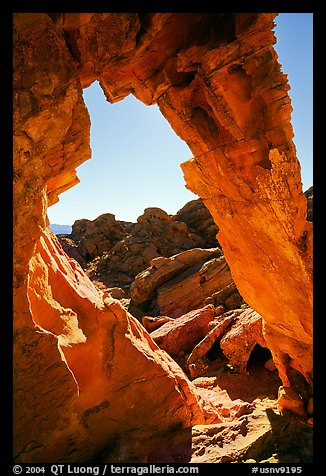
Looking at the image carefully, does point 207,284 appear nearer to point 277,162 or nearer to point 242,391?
point 242,391

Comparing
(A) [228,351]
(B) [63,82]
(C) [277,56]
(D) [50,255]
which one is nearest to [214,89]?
(C) [277,56]

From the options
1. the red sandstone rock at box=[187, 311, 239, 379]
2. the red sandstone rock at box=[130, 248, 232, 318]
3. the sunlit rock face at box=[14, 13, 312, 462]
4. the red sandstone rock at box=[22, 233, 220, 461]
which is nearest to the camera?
the sunlit rock face at box=[14, 13, 312, 462]

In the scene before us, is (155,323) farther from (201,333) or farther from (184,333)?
(201,333)

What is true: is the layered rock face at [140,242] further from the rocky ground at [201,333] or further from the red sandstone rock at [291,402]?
the red sandstone rock at [291,402]

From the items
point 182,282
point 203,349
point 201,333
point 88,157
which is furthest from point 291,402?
point 182,282

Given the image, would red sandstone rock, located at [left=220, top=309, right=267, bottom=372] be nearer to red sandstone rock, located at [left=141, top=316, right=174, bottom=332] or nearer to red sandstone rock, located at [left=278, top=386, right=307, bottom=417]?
red sandstone rock, located at [left=278, top=386, right=307, bottom=417]

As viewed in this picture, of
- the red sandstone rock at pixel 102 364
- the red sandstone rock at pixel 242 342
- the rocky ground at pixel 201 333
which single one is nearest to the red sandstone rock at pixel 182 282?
the rocky ground at pixel 201 333

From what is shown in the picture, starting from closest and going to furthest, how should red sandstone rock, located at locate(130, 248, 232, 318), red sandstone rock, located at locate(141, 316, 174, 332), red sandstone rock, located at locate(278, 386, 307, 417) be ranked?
red sandstone rock, located at locate(278, 386, 307, 417), red sandstone rock, located at locate(141, 316, 174, 332), red sandstone rock, located at locate(130, 248, 232, 318)

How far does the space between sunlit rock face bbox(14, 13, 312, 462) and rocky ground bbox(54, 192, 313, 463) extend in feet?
3.95

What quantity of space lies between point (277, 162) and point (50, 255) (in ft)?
26.0

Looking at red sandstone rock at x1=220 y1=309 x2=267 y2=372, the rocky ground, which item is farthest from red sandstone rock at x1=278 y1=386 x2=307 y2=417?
red sandstone rock at x1=220 y1=309 x2=267 y2=372

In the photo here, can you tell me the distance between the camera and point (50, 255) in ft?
32.9

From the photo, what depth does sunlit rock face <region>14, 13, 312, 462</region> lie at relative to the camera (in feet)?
22.3

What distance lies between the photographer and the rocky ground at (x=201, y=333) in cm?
769
